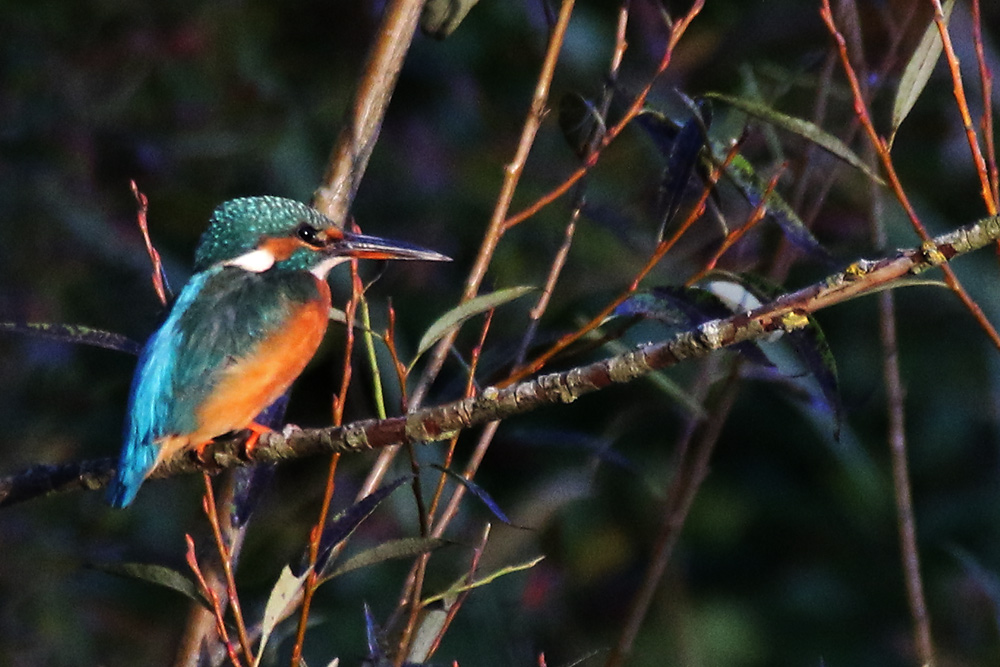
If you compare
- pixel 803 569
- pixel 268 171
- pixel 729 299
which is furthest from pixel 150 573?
pixel 803 569

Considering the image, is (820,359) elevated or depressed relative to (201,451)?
elevated

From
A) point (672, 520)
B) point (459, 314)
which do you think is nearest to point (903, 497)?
point (672, 520)

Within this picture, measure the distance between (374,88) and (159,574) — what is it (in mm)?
696

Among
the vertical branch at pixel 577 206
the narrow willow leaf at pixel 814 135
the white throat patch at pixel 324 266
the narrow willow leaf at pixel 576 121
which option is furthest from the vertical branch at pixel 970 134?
the white throat patch at pixel 324 266

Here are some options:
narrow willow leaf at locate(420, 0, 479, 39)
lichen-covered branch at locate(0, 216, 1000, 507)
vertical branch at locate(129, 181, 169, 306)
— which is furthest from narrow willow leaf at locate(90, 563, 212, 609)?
narrow willow leaf at locate(420, 0, 479, 39)

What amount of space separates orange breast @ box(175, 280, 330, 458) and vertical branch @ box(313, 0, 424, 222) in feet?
0.82

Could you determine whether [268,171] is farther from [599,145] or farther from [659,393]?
[599,145]

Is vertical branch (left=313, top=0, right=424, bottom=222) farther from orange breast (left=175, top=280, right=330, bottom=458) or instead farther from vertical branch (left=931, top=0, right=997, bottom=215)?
vertical branch (left=931, top=0, right=997, bottom=215)

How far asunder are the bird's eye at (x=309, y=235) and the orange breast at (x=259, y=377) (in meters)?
0.10

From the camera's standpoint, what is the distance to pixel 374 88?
172 centimetres

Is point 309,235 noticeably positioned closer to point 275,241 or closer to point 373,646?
point 275,241

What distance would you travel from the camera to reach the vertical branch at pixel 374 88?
1.71 meters

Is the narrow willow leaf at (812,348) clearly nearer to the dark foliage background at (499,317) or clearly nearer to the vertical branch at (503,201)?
the vertical branch at (503,201)

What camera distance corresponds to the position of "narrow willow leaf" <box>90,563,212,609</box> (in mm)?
1359
